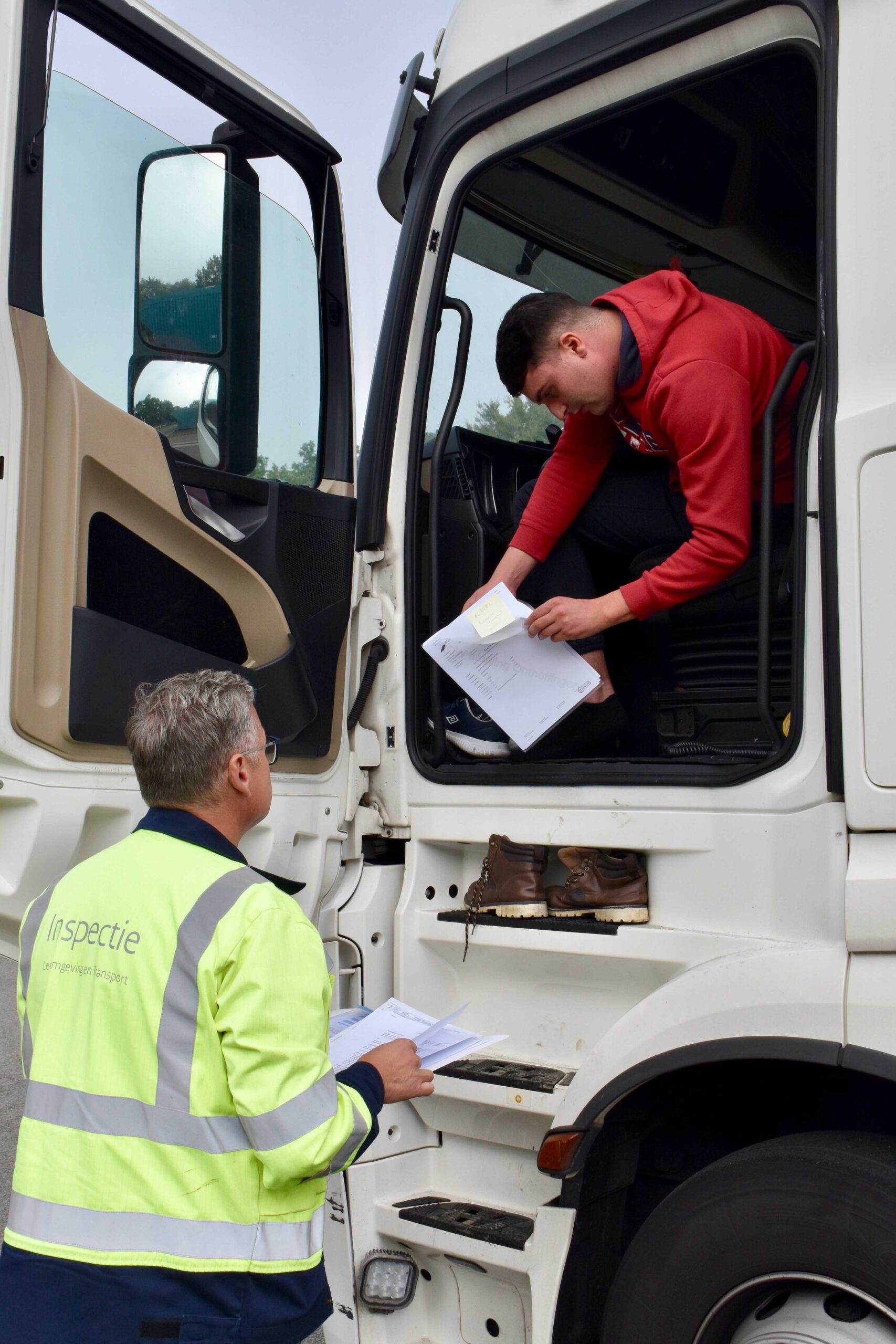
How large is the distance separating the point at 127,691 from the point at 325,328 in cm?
122

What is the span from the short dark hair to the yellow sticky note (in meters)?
0.52

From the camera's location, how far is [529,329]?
2.41 meters

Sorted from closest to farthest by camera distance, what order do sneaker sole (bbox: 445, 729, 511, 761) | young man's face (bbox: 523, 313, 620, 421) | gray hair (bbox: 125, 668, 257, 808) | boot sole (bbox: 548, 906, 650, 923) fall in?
gray hair (bbox: 125, 668, 257, 808) → boot sole (bbox: 548, 906, 650, 923) → young man's face (bbox: 523, 313, 620, 421) → sneaker sole (bbox: 445, 729, 511, 761)

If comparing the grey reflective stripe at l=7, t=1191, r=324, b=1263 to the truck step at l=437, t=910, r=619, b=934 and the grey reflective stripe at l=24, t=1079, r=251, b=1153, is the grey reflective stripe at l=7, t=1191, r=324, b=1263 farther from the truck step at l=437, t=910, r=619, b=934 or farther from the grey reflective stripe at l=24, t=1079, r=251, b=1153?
the truck step at l=437, t=910, r=619, b=934

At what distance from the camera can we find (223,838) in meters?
1.81

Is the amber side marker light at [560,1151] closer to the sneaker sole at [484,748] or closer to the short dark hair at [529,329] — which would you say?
the sneaker sole at [484,748]

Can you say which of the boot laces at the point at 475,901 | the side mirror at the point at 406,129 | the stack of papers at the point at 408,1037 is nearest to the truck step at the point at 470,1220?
the stack of papers at the point at 408,1037

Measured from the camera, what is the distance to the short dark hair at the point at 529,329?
2379 mm

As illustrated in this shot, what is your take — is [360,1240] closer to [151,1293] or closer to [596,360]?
[151,1293]

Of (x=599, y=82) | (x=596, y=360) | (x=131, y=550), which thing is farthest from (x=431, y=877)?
(x=599, y=82)

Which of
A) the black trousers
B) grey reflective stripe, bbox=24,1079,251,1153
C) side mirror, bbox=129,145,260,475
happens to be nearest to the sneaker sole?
the black trousers

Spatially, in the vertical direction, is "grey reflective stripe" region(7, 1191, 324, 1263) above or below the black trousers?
below

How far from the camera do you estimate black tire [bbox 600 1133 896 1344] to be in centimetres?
161

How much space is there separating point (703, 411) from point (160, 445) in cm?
116
